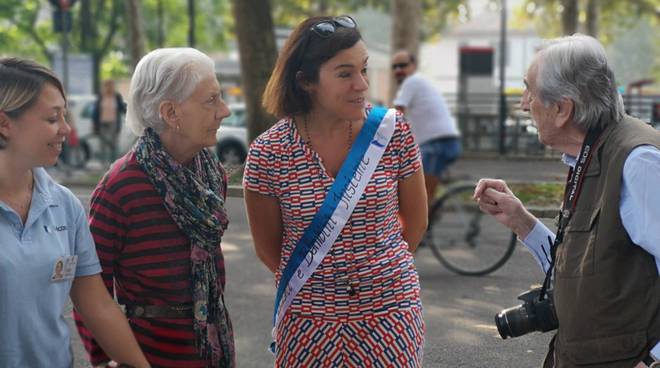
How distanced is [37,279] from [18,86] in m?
0.51

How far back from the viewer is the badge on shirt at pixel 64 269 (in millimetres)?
2830

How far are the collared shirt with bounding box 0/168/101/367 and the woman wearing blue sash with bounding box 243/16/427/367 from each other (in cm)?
76

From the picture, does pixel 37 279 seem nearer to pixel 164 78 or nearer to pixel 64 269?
pixel 64 269

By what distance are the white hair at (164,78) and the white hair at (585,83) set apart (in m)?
1.06

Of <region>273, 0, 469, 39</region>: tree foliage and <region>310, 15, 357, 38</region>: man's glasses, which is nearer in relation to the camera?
<region>310, 15, 357, 38</region>: man's glasses

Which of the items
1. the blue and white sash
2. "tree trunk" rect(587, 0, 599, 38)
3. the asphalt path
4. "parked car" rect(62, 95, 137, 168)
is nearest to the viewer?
the blue and white sash

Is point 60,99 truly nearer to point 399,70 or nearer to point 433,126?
point 433,126

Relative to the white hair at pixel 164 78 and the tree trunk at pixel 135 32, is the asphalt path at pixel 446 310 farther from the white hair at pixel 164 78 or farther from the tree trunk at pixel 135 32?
the tree trunk at pixel 135 32

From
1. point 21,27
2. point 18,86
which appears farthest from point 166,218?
point 21,27

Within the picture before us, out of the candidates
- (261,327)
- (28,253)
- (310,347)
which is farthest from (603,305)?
(261,327)

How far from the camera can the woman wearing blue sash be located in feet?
11.1

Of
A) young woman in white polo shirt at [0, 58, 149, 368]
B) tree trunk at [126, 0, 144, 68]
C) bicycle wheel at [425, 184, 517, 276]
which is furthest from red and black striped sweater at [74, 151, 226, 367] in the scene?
tree trunk at [126, 0, 144, 68]

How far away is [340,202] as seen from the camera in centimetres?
333

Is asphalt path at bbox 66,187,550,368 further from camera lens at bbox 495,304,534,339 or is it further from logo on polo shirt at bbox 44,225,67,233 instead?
logo on polo shirt at bbox 44,225,67,233
